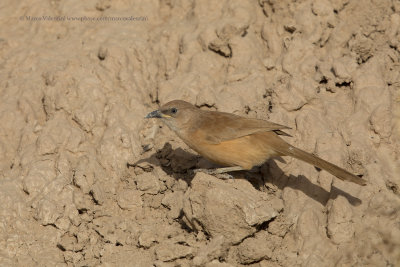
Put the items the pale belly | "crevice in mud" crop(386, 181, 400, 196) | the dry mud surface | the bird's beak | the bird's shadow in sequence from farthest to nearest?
the bird's beak, the pale belly, the bird's shadow, "crevice in mud" crop(386, 181, 400, 196), the dry mud surface

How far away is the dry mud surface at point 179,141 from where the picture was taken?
5488 mm

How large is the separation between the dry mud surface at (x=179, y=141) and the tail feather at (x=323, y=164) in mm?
245

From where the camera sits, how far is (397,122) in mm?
6359

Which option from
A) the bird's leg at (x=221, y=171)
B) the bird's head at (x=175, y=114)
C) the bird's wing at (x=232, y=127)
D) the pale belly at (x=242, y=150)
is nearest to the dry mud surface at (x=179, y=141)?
the bird's leg at (x=221, y=171)

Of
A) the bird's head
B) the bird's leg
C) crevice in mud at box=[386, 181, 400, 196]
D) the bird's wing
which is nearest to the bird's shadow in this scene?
the bird's leg

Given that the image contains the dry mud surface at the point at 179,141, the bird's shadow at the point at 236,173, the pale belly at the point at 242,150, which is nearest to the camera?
the dry mud surface at the point at 179,141

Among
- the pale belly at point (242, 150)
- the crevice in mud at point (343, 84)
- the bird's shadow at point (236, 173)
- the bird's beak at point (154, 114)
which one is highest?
the crevice in mud at point (343, 84)

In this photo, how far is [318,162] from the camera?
19.0ft

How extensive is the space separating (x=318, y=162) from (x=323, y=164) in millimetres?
69

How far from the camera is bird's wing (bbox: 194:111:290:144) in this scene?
618 cm

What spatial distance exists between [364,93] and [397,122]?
59cm

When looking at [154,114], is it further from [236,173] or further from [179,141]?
[236,173]

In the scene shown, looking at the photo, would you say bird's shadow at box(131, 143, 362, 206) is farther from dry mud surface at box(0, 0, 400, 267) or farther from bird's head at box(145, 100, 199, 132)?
bird's head at box(145, 100, 199, 132)

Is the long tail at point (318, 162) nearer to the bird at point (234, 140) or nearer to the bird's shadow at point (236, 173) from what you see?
the bird at point (234, 140)
